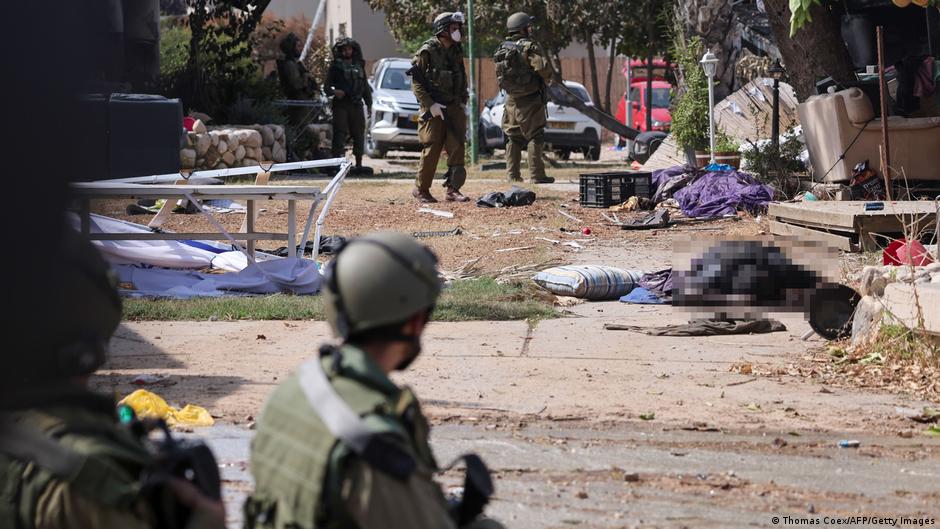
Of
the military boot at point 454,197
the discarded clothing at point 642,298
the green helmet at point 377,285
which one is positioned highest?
the green helmet at point 377,285

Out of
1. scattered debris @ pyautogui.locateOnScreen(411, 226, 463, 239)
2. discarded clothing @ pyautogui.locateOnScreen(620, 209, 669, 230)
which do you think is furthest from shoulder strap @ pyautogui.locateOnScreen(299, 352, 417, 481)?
discarded clothing @ pyautogui.locateOnScreen(620, 209, 669, 230)

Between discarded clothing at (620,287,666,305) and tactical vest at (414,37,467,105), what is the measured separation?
664 cm

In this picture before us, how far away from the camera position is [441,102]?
1495 cm

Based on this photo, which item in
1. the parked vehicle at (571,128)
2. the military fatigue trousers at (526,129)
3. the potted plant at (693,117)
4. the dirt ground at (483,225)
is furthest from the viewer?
the parked vehicle at (571,128)

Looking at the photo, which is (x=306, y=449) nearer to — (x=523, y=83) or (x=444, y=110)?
(x=444, y=110)

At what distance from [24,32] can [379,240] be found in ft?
3.59

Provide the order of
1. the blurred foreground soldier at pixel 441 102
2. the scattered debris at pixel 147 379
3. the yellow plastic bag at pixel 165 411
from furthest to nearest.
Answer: the blurred foreground soldier at pixel 441 102 < the scattered debris at pixel 147 379 < the yellow plastic bag at pixel 165 411

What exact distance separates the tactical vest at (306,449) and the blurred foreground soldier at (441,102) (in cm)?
1243

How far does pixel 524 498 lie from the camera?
14.4 ft

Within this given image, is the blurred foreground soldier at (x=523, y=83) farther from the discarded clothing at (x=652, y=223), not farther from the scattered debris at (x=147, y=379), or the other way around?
the scattered debris at (x=147, y=379)

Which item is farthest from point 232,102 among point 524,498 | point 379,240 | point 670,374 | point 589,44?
point 379,240

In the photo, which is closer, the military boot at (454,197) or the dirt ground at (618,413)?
the dirt ground at (618,413)

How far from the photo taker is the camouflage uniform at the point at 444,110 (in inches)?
584

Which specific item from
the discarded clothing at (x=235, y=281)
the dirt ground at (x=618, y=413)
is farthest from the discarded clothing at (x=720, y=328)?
the discarded clothing at (x=235, y=281)
